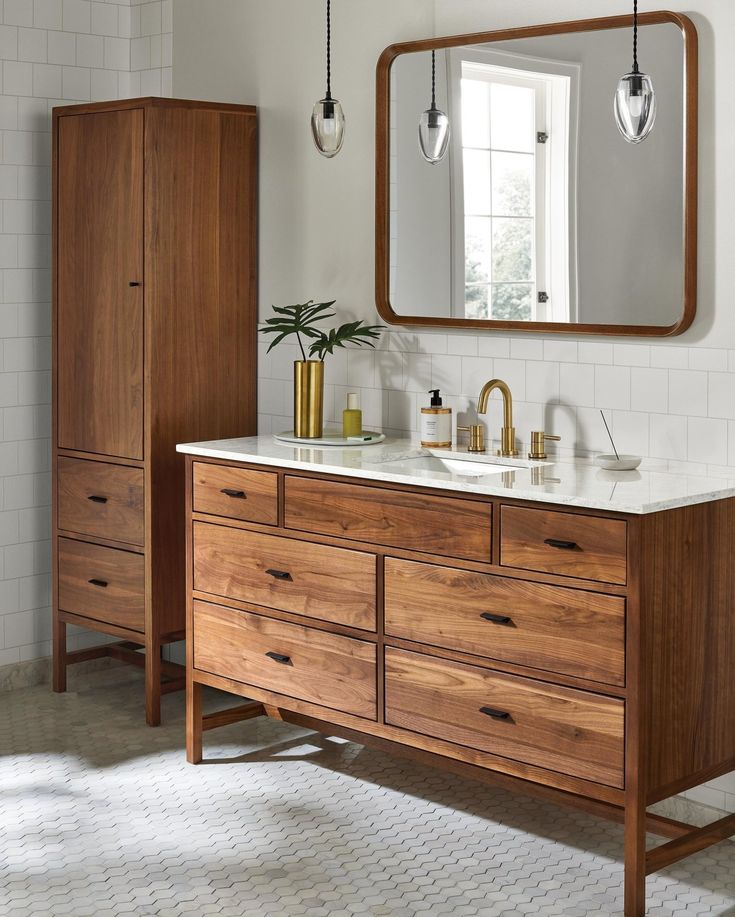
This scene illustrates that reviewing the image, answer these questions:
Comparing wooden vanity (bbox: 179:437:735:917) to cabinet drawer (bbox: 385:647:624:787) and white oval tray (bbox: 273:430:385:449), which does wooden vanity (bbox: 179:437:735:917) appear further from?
white oval tray (bbox: 273:430:385:449)

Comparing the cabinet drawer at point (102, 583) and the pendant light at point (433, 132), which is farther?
the cabinet drawer at point (102, 583)

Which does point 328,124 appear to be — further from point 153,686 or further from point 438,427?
point 153,686

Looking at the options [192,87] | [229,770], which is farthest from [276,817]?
[192,87]

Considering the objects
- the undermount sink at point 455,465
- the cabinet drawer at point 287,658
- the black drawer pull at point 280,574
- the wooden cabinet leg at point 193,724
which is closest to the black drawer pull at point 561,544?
the undermount sink at point 455,465

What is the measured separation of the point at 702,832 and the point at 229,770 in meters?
1.45

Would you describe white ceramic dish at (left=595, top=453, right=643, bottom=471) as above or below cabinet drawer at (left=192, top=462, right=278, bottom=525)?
above

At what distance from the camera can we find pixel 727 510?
300 centimetres

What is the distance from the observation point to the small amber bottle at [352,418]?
3895 millimetres

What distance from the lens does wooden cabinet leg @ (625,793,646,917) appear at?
2812mm

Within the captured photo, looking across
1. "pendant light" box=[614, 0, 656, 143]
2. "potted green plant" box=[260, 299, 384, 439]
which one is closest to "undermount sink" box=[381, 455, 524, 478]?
"potted green plant" box=[260, 299, 384, 439]

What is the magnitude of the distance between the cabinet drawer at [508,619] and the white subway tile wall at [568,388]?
650 mm

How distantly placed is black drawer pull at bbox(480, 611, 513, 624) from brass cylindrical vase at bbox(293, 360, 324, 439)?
1057mm

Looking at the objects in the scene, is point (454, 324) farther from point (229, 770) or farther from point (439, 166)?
point (229, 770)

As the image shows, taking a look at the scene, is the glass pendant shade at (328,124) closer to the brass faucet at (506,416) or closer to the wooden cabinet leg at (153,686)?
the brass faucet at (506,416)
